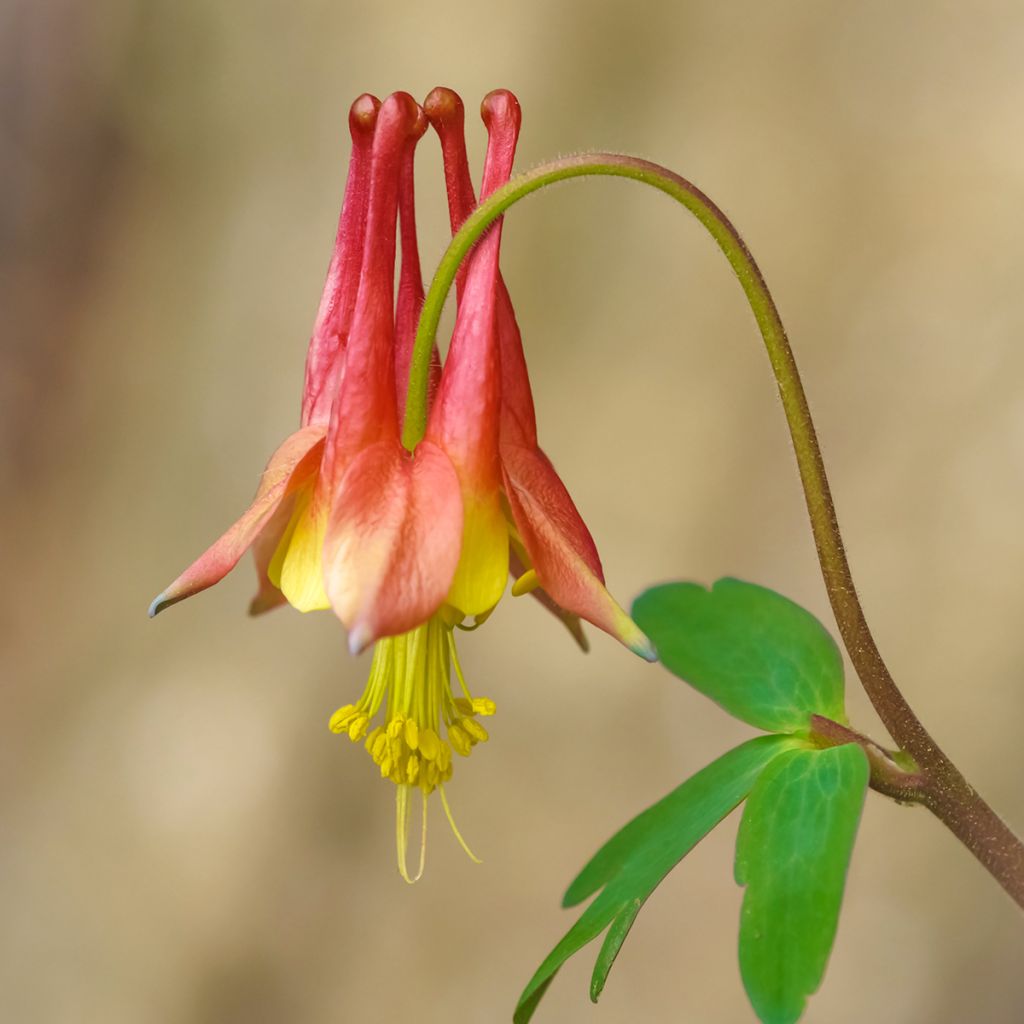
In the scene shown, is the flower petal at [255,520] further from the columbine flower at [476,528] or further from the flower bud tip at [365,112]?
the flower bud tip at [365,112]

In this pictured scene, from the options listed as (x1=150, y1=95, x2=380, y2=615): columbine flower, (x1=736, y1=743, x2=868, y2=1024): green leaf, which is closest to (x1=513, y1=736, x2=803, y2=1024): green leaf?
(x1=736, y1=743, x2=868, y2=1024): green leaf

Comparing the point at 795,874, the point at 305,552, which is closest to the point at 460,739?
the point at 305,552

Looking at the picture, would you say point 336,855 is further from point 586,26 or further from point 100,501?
point 586,26

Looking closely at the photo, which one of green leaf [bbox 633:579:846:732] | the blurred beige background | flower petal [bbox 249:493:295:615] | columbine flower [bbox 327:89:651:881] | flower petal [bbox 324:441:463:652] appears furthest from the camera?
the blurred beige background

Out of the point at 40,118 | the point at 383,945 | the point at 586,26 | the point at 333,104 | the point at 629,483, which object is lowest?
the point at 383,945

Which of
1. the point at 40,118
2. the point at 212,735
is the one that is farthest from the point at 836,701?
the point at 40,118

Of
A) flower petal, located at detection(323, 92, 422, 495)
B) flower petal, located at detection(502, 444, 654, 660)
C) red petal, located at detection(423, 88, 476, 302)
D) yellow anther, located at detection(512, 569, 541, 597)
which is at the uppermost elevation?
red petal, located at detection(423, 88, 476, 302)

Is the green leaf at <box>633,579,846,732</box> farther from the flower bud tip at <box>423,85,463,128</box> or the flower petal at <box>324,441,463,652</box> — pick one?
the flower bud tip at <box>423,85,463,128</box>
